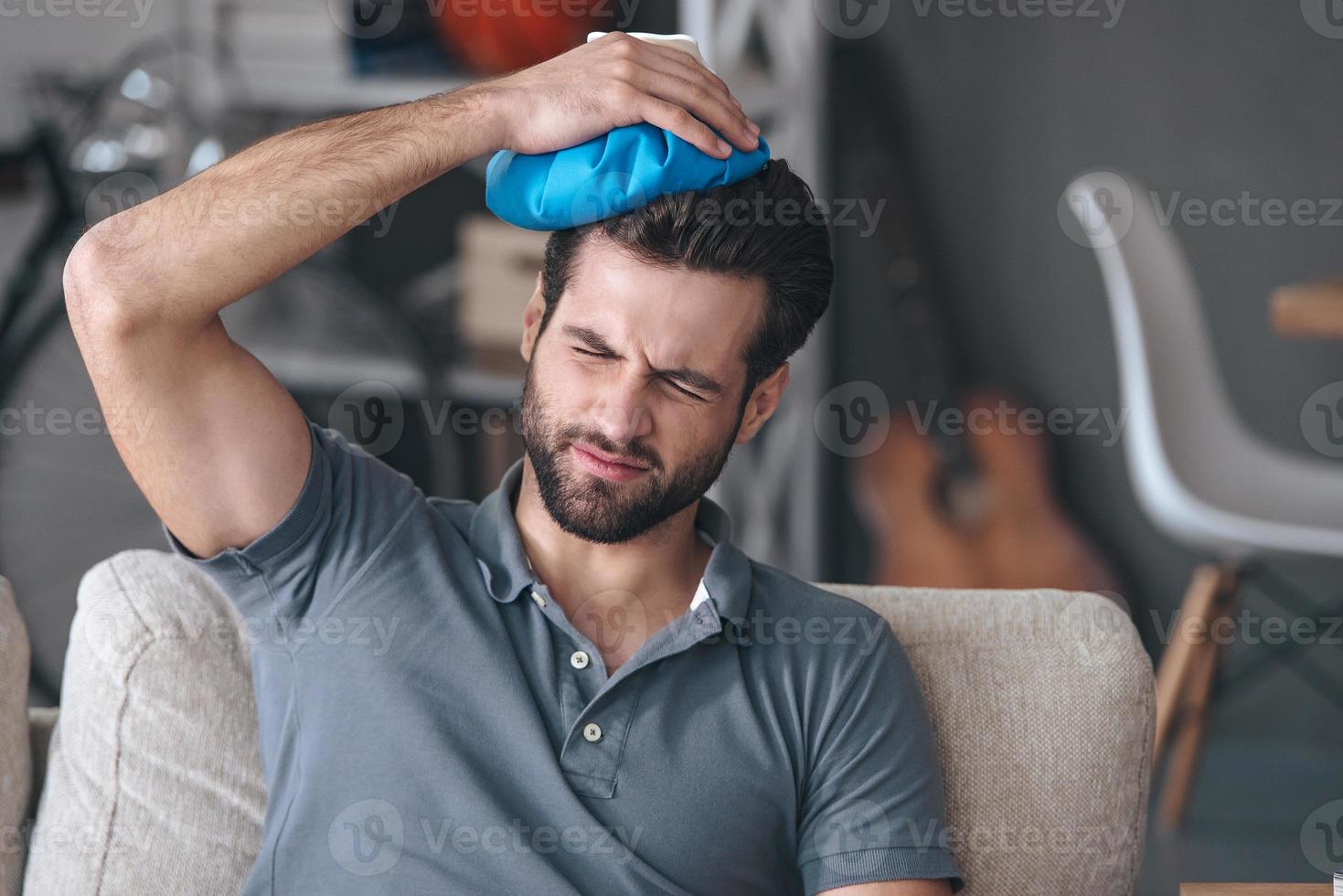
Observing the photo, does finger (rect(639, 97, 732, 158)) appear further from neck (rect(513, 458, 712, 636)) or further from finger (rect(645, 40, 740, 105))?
neck (rect(513, 458, 712, 636))

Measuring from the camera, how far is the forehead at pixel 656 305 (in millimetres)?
1226

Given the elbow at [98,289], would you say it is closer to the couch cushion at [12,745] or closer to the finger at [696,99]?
the couch cushion at [12,745]

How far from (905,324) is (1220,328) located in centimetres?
65

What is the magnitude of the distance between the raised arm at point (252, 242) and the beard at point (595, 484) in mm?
206

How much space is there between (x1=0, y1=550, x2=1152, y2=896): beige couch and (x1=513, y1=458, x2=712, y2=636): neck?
0.79 ft

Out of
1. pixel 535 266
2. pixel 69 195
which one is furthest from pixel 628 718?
pixel 69 195

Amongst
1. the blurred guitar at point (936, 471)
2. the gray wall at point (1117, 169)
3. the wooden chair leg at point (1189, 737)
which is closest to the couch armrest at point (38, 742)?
the wooden chair leg at point (1189, 737)

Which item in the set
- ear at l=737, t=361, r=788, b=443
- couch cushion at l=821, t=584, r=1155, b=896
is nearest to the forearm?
ear at l=737, t=361, r=788, b=443

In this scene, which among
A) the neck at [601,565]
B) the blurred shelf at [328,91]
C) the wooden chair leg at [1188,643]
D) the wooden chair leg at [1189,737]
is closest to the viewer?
the neck at [601,565]

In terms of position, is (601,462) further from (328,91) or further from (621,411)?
(328,91)

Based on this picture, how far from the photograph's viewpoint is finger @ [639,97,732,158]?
44.8 inches

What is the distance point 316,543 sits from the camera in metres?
1.19

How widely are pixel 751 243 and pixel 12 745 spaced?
30.6 inches

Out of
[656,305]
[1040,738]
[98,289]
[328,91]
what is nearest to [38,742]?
[98,289]
